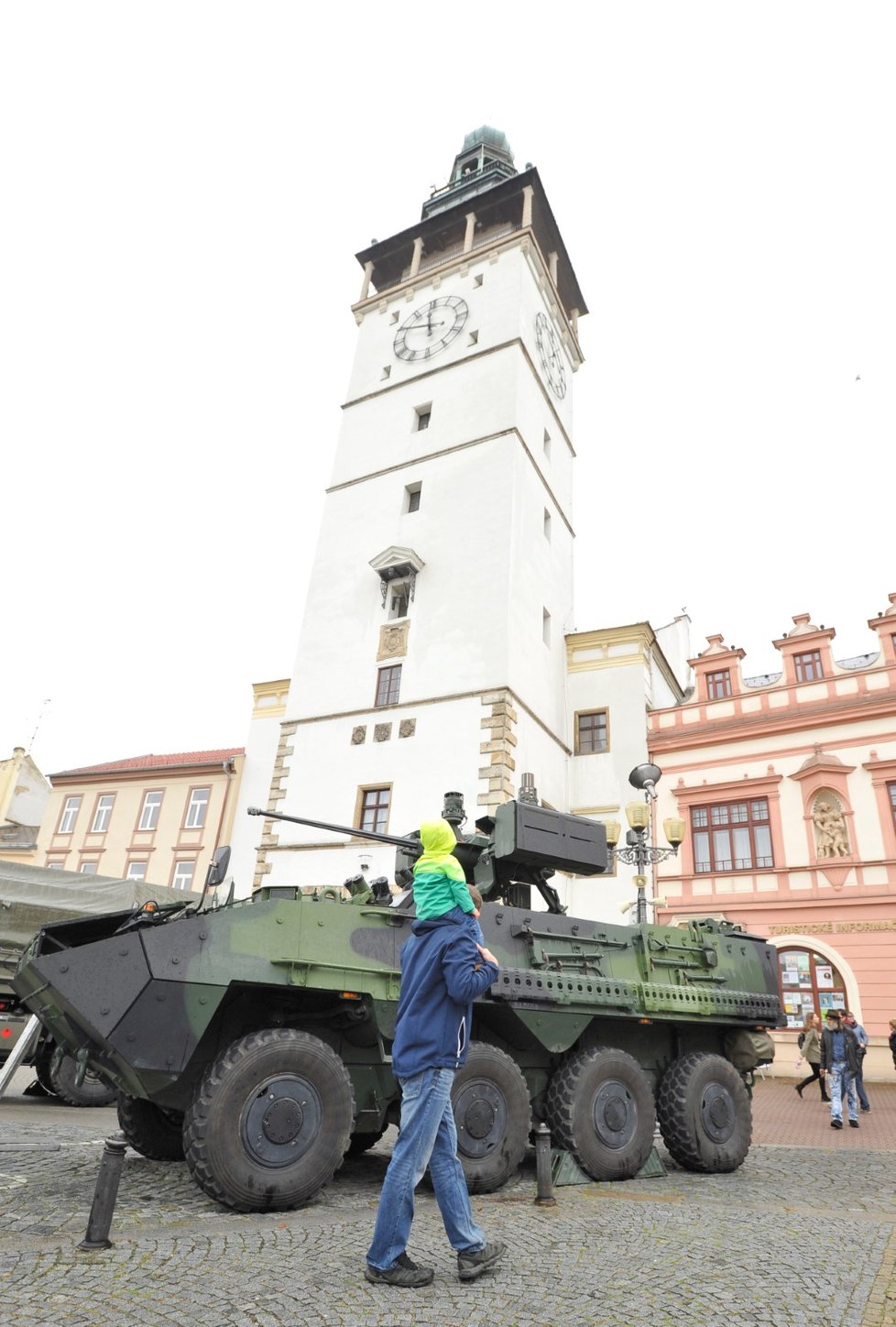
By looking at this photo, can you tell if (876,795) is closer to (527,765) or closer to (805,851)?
(805,851)

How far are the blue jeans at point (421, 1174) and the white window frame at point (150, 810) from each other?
103 ft

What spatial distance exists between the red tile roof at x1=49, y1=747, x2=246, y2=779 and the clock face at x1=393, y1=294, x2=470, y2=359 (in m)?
16.4

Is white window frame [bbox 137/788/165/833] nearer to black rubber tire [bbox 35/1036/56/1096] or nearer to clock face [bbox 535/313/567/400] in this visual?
clock face [bbox 535/313/567/400]

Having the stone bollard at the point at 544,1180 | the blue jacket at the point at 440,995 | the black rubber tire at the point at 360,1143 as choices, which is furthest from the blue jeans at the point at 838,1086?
the blue jacket at the point at 440,995

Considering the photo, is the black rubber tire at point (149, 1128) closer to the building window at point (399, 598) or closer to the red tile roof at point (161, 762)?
the building window at point (399, 598)

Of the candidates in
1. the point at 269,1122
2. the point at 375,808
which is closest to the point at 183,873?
the point at 375,808

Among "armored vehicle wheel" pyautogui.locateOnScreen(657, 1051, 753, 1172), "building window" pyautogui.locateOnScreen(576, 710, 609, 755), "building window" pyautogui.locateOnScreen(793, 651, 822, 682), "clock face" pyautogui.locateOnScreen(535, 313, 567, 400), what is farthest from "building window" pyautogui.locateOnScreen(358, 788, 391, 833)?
"clock face" pyautogui.locateOnScreen(535, 313, 567, 400)

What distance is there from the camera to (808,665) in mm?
21766

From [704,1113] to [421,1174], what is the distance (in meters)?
4.65

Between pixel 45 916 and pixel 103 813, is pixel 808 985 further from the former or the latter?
pixel 103 813

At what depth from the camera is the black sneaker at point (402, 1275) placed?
11.5 feet

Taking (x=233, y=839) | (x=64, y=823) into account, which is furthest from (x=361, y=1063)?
(x=64, y=823)

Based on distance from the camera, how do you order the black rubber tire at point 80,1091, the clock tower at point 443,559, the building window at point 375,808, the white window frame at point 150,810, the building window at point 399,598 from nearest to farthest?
the black rubber tire at point 80,1091 < the building window at point 375,808 < the clock tower at point 443,559 < the building window at point 399,598 < the white window frame at point 150,810

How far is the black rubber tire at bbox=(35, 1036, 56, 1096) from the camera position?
8833mm
